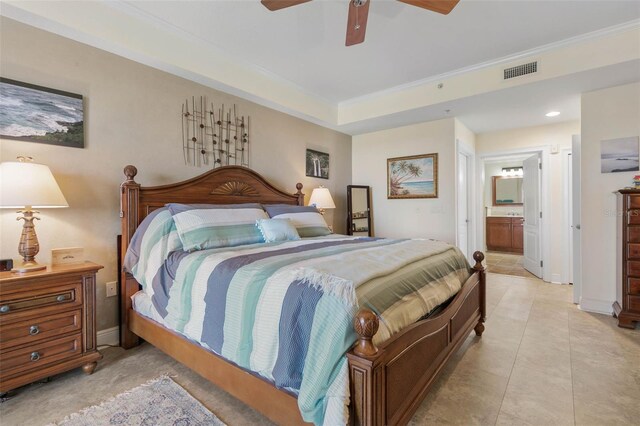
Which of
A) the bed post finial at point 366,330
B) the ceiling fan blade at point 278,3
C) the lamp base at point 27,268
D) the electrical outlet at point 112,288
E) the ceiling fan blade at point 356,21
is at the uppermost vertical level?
the ceiling fan blade at point 278,3

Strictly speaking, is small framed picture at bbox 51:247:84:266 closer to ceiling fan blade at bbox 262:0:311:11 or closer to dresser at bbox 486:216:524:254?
ceiling fan blade at bbox 262:0:311:11

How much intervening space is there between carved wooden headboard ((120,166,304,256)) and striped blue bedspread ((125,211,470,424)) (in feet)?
1.52

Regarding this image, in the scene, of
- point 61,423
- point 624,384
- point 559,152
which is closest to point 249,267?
point 61,423

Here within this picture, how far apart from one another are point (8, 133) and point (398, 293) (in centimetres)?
266

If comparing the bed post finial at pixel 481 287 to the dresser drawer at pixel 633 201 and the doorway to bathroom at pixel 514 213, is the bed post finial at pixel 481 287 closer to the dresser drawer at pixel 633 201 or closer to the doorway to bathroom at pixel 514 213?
the dresser drawer at pixel 633 201

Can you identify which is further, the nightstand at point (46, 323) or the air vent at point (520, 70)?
the air vent at point (520, 70)

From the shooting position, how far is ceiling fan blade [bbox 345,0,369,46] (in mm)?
1929

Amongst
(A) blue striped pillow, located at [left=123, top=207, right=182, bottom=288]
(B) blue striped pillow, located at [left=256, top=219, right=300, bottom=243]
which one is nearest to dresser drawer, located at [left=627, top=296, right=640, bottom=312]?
(B) blue striped pillow, located at [left=256, top=219, right=300, bottom=243]

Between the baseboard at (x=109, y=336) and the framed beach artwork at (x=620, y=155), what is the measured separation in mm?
4877

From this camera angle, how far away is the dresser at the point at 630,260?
270 cm

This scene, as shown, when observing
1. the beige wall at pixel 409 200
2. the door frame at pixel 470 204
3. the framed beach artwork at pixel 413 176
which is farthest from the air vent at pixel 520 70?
the door frame at pixel 470 204

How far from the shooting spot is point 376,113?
413 cm

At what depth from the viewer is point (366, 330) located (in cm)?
104

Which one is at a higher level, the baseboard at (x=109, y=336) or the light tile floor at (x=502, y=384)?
the baseboard at (x=109, y=336)
